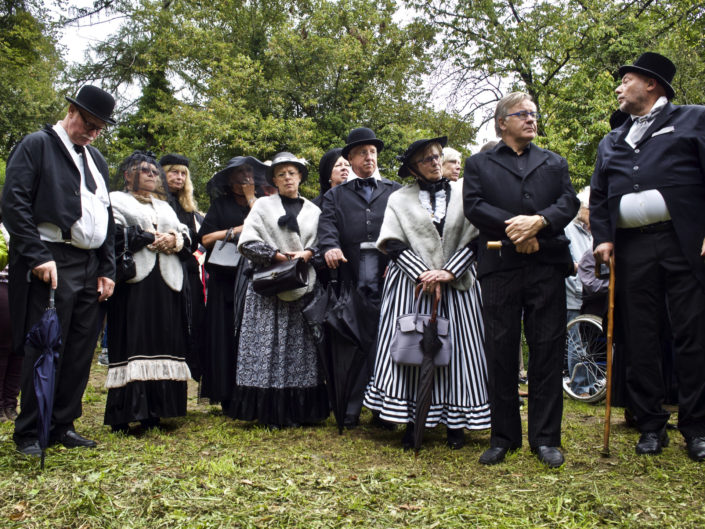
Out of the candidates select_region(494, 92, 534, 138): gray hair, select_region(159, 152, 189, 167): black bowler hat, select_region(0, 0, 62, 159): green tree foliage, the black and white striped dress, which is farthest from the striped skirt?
select_region(0, 0, 62, 159): green tree foliage

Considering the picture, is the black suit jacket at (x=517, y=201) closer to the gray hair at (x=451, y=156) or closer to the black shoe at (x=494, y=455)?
the black shoe at (x=494, y=455)

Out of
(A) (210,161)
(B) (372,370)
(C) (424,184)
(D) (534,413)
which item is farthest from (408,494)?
(A) (210,161)

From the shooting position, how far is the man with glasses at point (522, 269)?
3.89m

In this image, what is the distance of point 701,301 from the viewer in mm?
3791

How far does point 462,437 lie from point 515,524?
1613 mm

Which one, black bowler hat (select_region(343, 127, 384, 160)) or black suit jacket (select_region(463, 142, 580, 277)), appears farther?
black bowler hat (select_region(343, 127, 384, 160))

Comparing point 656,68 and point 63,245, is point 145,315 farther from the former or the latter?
point 656,68

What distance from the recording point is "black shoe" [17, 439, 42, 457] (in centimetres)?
391

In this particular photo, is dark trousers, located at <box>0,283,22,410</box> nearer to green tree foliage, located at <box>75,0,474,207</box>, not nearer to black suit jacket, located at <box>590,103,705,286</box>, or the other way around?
black suit jacket, located at <box>590,103,705,286</box>

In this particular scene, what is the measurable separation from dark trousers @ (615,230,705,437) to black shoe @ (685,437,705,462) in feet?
0.11

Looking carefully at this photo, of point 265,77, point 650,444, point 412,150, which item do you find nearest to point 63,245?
point 412,150

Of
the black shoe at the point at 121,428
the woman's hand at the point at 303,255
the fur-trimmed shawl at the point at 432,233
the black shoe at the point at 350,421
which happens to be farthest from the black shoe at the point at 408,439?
the black shoe at the point at 121,428

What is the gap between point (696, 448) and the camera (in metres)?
3.77

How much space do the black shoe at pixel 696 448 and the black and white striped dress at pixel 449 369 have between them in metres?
1.19
